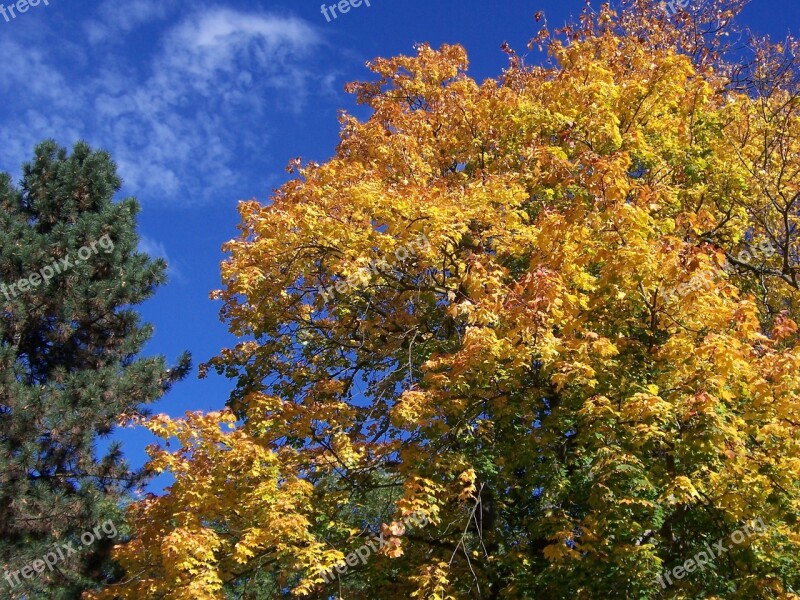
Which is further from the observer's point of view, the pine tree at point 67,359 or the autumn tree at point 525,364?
the pine tree at point 67,359

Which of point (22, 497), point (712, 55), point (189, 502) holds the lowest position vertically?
point (189, 502)

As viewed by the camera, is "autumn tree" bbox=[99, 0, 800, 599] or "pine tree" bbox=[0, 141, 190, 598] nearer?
"autumn tree" bbox=[99, 0, 800, 599]

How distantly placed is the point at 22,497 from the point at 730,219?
11.7 m

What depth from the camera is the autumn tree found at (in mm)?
6773

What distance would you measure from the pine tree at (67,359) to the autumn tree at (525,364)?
2.93 metres

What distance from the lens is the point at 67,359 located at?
1329 cm

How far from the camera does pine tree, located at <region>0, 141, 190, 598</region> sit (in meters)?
11.3

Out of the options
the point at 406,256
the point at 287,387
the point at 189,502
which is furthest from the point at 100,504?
the point at 406,256

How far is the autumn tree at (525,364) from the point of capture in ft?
22.2

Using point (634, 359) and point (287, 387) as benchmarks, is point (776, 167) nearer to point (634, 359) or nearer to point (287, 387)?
point (634, 359)

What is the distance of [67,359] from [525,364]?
982cm

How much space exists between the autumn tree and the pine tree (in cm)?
293

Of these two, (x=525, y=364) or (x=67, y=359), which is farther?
(x=67, y=359)

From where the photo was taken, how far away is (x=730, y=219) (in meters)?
10.4
